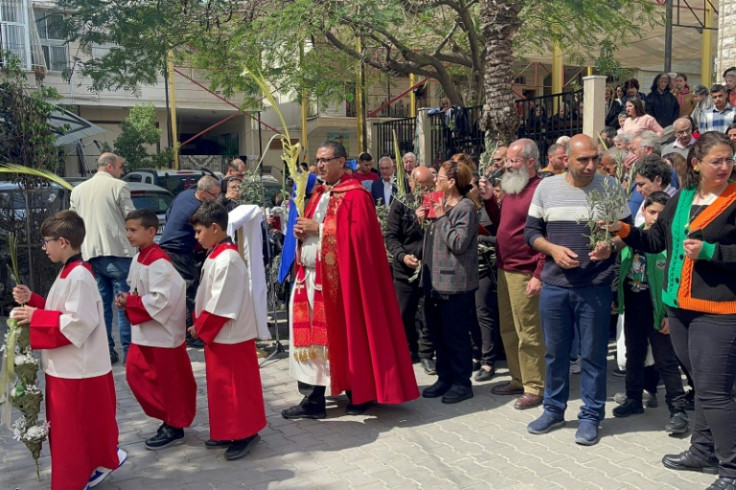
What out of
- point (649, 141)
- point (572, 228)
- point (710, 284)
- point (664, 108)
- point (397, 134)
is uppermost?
point (664, 108)

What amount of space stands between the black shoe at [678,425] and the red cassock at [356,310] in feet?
5.70

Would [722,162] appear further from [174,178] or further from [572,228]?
[174,178]

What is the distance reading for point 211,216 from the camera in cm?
461

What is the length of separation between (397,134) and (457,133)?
324cm

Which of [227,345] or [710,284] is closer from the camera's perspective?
[710,284]

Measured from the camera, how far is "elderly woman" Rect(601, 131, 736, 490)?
12.4ft

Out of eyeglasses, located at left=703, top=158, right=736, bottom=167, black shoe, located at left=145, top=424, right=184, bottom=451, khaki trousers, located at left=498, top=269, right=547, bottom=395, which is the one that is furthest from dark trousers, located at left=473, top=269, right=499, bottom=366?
black shoe, located at left=145, top=424, right=184, bottom=451

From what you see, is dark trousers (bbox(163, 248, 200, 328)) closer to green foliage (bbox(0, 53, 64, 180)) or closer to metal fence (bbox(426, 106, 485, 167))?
green foliage (bbox(0, 53, 64, 180))

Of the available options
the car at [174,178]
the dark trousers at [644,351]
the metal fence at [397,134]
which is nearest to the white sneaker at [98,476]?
the dark trousers at [644,351]

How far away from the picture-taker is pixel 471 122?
12125mm

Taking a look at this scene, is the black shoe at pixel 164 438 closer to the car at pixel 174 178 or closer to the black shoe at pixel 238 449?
the black shoe at pixel 238 449

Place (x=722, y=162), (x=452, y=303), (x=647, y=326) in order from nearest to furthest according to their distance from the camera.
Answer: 1. (x=722, y=162)
2. (x=647, y=326)
3. (x=452, y=303)

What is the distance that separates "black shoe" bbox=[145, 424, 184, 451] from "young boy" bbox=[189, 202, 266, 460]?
45 centimetres

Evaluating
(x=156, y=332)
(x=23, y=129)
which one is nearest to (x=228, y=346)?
(x=156, y=332)
